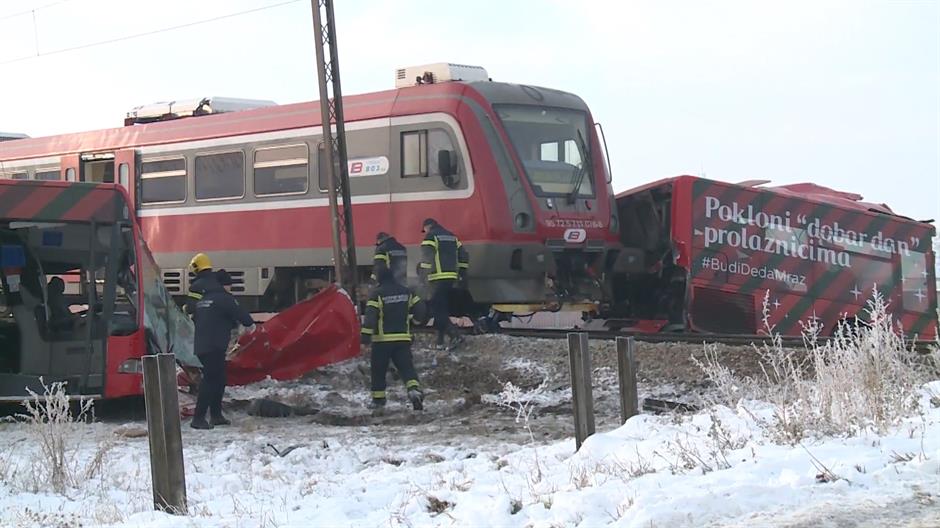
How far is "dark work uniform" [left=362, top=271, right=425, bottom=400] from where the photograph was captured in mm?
10734

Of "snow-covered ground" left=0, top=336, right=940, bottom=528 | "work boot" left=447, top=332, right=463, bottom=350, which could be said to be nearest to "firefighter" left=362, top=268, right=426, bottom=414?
"snow-covered ground" left=0, top=336, right=940, bottom=528

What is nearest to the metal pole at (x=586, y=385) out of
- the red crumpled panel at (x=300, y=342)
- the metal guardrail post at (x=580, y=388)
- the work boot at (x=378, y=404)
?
the metal guardrail post at (x=580, y=388)

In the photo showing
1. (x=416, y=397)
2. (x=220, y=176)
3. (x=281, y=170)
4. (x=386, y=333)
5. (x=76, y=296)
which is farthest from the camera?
(x=220, y=176)

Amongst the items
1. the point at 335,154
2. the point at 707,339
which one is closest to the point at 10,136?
the point at 335,154

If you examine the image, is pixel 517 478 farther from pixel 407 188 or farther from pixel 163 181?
pixel 163 181

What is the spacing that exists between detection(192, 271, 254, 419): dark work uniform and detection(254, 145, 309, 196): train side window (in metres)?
4.74

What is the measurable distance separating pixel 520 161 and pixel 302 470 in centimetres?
648

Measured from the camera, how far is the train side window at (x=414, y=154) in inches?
535

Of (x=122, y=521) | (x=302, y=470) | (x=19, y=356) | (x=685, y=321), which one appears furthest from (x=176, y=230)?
(x=122, y=521)

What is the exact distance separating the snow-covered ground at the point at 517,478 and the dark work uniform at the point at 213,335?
64cm

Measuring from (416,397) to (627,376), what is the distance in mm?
3215

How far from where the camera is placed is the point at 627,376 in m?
7.81

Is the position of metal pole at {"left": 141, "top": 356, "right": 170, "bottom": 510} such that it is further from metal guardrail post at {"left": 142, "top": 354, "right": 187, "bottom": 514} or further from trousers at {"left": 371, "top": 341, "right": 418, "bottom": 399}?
trousers at {"left": 371, "top": 341, "right": 418, "bottom": 399}

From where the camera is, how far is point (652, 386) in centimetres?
1091
